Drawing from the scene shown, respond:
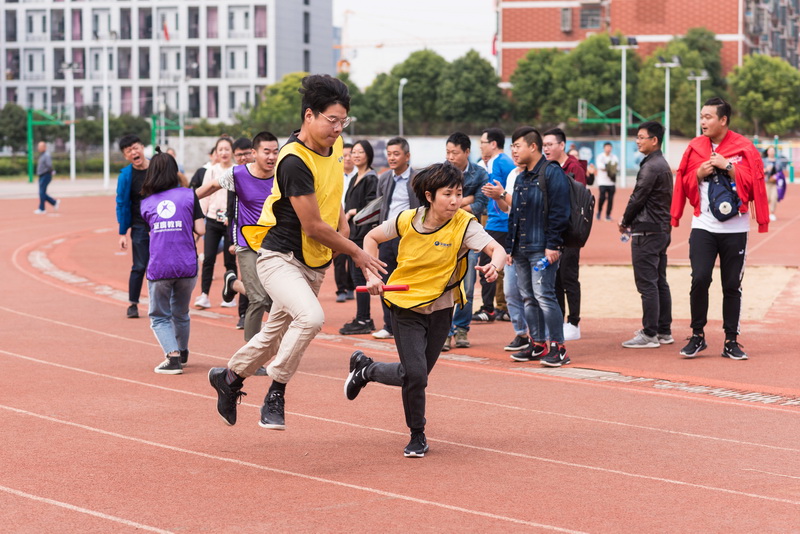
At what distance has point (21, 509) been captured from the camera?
549cm

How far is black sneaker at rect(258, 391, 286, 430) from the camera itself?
6.60 meters

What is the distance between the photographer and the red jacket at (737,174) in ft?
31.9

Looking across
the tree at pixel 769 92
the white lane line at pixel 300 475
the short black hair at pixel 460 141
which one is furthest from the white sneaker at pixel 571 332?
the tree at pixel 769 92

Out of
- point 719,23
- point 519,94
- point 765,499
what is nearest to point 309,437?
point 765,499

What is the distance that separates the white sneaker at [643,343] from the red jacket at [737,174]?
1151 mm

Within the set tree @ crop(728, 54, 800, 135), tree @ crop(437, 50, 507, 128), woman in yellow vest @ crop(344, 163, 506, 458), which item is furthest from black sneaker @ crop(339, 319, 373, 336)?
tree @ crop(437, 50, 507, 128)

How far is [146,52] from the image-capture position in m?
97.8

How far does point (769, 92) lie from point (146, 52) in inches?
1954

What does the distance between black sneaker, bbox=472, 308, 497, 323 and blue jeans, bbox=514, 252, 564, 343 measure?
2.59 meters

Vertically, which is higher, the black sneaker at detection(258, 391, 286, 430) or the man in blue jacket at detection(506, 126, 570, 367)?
the man in blue jacket at detection(506, 126, 570, 367)

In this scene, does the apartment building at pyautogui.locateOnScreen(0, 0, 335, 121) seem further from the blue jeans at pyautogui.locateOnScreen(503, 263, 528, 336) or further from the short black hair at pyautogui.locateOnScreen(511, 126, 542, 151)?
the short black hair at pyautogui.locateOnScreen(511, 126, 542, 151)

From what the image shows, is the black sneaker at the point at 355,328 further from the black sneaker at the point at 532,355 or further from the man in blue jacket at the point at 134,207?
the man in blue jacket at the point at 134,207

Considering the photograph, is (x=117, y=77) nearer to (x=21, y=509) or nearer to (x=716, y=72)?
(x=716, y=72)

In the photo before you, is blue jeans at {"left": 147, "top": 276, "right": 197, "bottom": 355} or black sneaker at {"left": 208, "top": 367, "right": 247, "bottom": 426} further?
blue jeans at {"left": 147, "top": 276, "right": 197, "bottom": 355}
